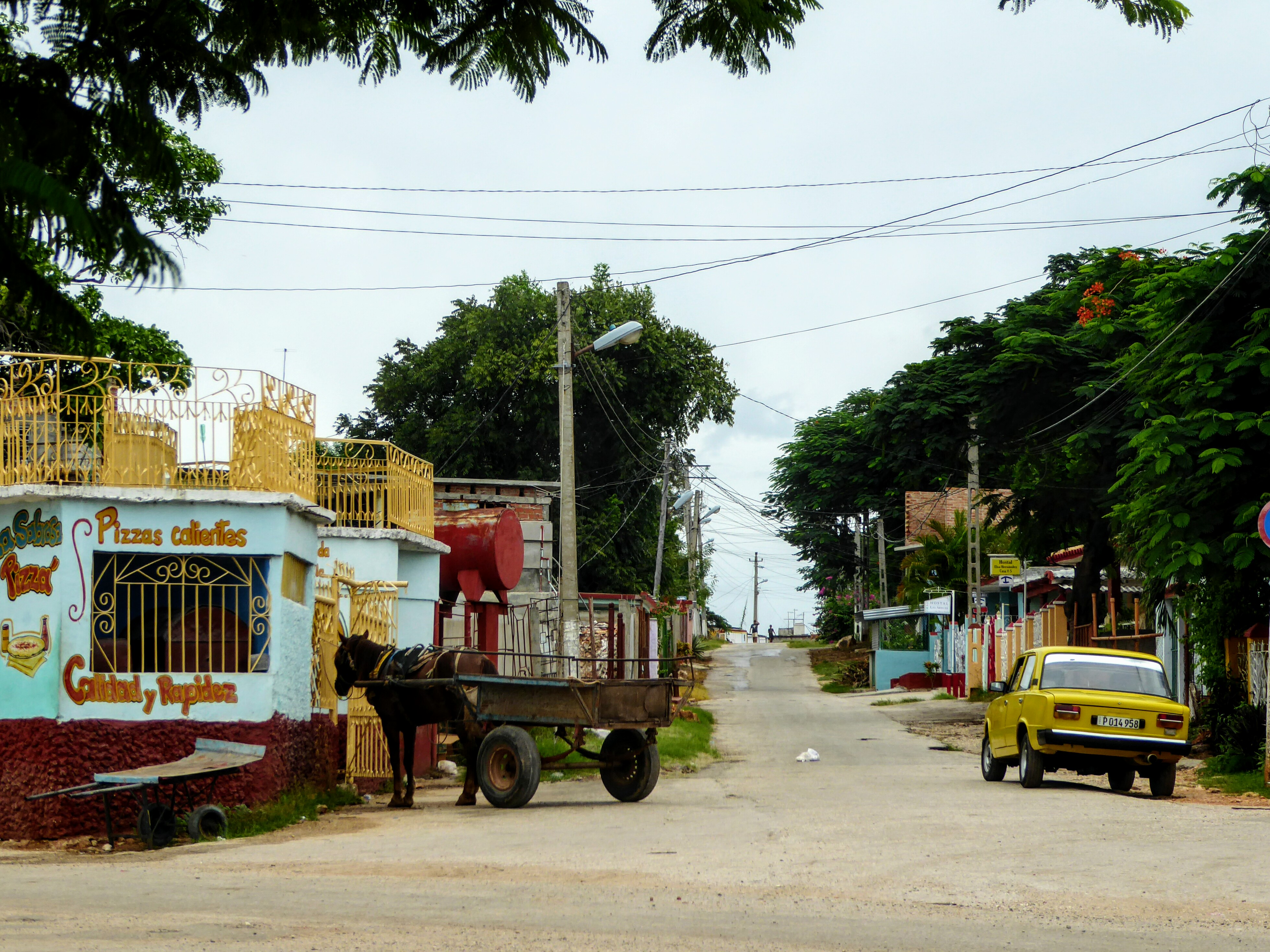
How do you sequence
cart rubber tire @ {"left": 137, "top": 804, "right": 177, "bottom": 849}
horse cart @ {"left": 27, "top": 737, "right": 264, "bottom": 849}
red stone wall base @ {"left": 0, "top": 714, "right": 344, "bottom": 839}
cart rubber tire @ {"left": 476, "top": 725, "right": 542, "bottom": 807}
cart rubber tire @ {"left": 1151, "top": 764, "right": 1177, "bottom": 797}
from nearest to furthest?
horse cart @ {"left": 27, "top": 737, "right": 264, "bottom": 849} < cart rubber tire @ {"left": 137, "top": 804, "right": 177, "bottom": 849} < red stone wall base @ {"left": 0, "top": 714, "right": 344, "bottom": 839} < cart rubber tire @ {"left": 476, "top": 725, "right": 542, "bottom": 807} < cart rubber tire @ {"left": 1151, "top": 764, "right": 1177, "bottom": 797}

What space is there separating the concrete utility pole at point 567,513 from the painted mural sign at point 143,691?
699cm

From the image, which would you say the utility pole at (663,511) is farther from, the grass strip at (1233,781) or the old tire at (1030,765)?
the old tire at (1030,765)

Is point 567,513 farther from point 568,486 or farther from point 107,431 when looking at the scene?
point 107,431

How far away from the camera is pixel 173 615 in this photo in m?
14.3

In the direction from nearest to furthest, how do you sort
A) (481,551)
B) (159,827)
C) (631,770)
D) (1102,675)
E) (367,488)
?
(159,827) < (631,770) < (1102,675) < (367,488) < (481,551)

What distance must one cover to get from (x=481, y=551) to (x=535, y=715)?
6.44 metres

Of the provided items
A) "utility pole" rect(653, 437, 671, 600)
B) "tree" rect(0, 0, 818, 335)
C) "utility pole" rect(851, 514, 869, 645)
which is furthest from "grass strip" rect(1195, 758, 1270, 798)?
"utility pole" rect(851, 514, 869, 645)

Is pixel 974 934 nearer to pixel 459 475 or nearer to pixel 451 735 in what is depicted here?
pixel 451 735

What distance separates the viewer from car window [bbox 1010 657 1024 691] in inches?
715

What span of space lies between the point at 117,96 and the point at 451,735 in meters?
19.0

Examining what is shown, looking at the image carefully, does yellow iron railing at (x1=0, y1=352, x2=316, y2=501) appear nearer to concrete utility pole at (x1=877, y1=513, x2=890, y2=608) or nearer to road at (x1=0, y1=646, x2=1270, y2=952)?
road at (x1=0, y1=646, x2=1270, y2=952)

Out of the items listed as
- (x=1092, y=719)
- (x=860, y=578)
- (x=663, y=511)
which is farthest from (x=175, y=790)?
(x=860, y=578)

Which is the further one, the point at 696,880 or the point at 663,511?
the point at 663,511

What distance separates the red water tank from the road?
18.1ft
